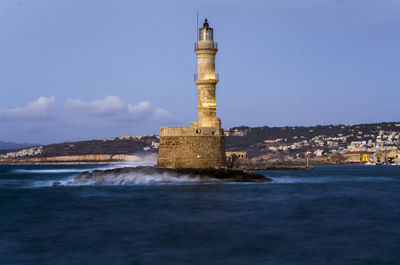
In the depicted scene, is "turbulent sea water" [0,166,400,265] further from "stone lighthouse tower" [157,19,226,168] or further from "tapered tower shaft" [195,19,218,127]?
"tapered tower shaft" [195,19,218,127]

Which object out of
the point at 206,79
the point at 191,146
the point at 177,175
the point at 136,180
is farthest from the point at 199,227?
the point at 206,79

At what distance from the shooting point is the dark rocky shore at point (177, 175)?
124 ft

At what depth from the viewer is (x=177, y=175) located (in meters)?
37.9

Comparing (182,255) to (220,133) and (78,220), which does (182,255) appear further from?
(220,133)

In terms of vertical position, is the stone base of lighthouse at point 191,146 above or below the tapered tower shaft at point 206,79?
below

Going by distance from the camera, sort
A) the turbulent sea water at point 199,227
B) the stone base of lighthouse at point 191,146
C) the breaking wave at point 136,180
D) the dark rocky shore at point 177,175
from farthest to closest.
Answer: the stone base of lighthouse at point 191,146 → the dark rocky shore at point 177,175 → the breaking wave at point 136,180 → the turbulent sea water at point 199,227

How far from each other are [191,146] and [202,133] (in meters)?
1.22

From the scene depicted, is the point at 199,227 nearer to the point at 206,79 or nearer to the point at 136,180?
the point at 136,180

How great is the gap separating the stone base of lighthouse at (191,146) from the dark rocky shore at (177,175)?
38.2 inches

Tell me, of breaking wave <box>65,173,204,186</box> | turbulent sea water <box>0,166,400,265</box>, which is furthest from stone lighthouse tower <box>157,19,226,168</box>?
turbulent sea water <box>0,166,400,265</box>

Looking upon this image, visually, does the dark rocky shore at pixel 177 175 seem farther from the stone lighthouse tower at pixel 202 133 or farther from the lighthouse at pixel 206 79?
the lighthouse at pixel 206 79

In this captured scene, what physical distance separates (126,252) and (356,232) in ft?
26.1

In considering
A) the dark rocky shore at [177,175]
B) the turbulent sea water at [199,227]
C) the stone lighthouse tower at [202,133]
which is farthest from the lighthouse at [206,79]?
the turbulent sea water at [199,227]

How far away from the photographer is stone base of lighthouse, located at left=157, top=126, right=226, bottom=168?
39125mm
